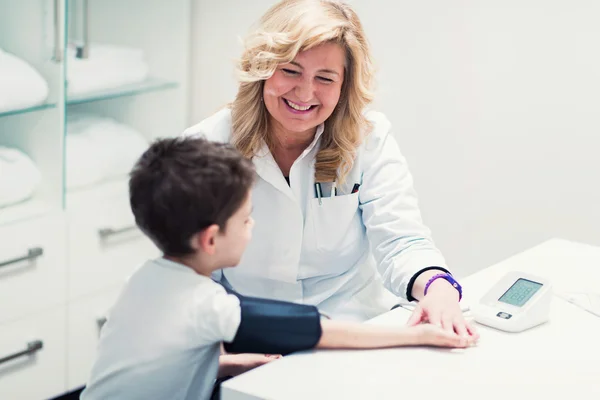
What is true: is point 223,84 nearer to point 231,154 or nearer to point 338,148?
point 338,148

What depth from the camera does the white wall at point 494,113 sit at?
282 cm

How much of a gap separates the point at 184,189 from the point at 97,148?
153 cm

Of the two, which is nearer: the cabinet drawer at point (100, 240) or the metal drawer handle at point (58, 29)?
the metal drawer handle at point (58, 29)

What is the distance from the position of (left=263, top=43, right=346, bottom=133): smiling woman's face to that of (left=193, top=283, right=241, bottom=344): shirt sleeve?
622 mm

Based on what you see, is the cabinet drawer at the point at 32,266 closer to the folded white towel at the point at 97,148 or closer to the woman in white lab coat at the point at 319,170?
the folded white towel at the point at 97,148

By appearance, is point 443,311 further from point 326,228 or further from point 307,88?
point 307,88

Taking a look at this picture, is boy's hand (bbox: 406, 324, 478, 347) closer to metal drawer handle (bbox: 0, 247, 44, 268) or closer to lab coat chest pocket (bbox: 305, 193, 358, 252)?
lab coat chest pocket (bbox: 305, 193, 358, 252)

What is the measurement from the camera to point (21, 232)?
272 centimetres

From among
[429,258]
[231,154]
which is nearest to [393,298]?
[429,258]

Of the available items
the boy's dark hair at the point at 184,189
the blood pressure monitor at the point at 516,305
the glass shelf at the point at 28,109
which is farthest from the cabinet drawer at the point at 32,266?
the blood pressure monitor at the point at 516,305

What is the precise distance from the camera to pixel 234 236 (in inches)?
63.6

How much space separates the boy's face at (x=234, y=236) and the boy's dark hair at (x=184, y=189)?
1cm

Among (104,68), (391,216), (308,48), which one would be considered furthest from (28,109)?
(391,216)

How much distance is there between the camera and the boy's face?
1.60m
